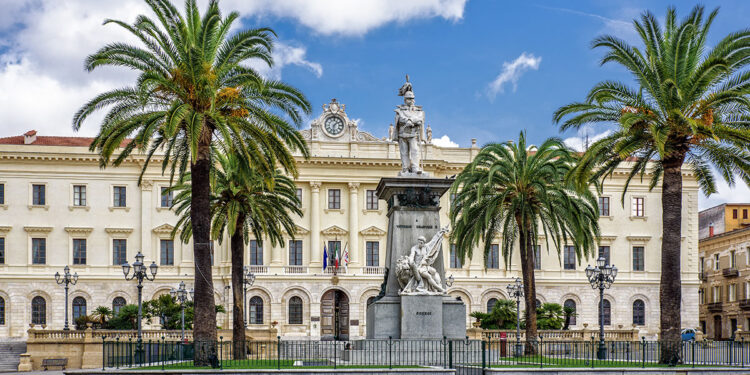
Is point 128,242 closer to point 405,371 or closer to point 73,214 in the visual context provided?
point 73,214

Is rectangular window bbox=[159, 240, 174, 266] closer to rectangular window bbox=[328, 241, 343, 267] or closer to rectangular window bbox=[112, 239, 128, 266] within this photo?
rectangular window bbox=[112, 239, 128, 266]

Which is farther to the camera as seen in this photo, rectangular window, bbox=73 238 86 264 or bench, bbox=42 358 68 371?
rectangular window, bbox=73 238 86 264

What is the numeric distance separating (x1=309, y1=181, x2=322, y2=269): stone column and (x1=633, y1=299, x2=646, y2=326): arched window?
2303cm

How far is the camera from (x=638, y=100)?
2794 centimetres

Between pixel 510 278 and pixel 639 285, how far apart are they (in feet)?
31.9

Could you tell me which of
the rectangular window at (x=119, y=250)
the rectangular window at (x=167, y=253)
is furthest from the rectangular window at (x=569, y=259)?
the rectangular window at (x=119, y=250)

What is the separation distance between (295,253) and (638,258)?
24879 mm

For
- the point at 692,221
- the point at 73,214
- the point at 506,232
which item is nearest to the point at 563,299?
the point at 692,221

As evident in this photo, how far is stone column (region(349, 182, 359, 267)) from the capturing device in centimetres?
6569

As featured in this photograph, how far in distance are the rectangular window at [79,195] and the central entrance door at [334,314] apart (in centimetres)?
1738

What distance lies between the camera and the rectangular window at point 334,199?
218 feet

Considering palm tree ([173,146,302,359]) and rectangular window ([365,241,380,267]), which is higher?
palm tree ([173,146,302,359])

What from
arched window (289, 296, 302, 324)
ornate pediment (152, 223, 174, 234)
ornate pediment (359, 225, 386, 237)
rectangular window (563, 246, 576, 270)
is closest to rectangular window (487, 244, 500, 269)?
rectangular window (563, 246, 576, 270)

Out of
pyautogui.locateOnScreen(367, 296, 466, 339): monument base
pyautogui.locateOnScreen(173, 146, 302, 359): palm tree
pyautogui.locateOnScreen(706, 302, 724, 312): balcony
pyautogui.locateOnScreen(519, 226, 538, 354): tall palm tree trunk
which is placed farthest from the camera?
pyautogui.locateOnScreen(706, 302, 724, 312): balcony
